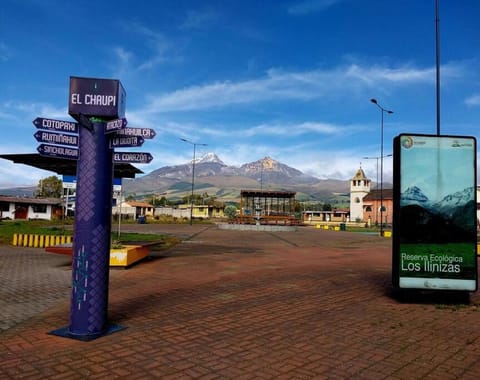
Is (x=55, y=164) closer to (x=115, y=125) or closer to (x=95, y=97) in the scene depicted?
(x=95, y=97)

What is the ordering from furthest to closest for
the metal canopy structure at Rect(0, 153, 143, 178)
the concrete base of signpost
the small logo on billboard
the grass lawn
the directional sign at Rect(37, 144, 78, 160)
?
the grass lawn
the metal canopy structure at Rect(0, 153, 143, 178)
the small logo on billboard
the directional sign at Rect(37, 144, 78, 160)
the concrete base of signpost

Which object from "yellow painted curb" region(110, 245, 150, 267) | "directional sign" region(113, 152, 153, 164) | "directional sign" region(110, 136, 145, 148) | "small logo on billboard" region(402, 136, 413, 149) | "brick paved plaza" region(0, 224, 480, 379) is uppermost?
"small logo on billboard" region(402, 136, 413, 149)

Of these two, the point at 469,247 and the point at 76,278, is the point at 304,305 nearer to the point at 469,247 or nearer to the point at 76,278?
the point at 469,247

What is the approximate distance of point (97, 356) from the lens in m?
4.26

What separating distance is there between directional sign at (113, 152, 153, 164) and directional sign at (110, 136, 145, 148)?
236 mm

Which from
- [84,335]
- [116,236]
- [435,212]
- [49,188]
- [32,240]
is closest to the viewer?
[84,335]

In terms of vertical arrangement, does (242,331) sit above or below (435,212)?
below

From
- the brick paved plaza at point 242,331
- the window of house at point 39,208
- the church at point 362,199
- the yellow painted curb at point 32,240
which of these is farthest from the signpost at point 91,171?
the church at point 362,199

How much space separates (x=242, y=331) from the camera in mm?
5281

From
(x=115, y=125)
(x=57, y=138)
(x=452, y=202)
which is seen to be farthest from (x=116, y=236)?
(x=452, y=202)

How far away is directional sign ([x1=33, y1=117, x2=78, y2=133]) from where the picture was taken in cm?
500

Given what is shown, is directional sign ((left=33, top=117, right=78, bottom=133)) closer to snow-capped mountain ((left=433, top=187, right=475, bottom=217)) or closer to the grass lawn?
snow-capped mountain ((left=433, top=187, right=475, bottom=217))

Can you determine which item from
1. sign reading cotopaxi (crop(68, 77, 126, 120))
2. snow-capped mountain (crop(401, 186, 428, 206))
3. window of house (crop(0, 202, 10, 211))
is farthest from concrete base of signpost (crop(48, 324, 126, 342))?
window of house (crop(0, 202, 10, 211))

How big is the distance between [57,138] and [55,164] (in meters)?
8.62
